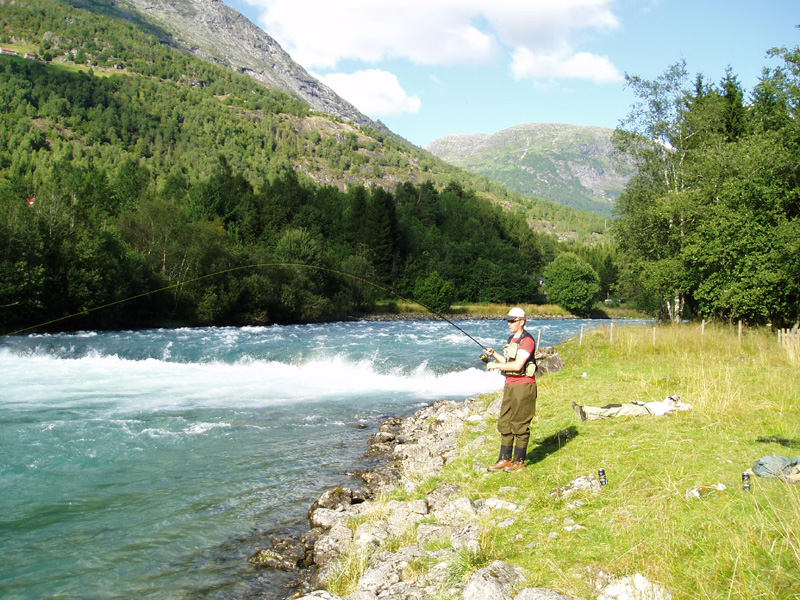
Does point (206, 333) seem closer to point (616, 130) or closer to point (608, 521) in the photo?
point (616, 130)

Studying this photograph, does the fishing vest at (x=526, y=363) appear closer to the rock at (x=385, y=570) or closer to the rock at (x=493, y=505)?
the rock at (x=493, y=505)

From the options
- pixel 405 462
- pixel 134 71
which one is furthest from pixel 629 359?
pixel 134 71

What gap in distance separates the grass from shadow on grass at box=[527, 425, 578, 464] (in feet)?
0.11

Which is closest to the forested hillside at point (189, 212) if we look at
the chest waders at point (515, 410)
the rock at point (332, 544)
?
the rock at point (332, 544)

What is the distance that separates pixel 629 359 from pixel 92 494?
1402 centimetres

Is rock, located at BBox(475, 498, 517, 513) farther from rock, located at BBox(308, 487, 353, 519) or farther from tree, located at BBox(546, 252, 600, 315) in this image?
tree, located at BBox(546, 252, 600, 315)

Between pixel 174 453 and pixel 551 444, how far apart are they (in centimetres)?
736

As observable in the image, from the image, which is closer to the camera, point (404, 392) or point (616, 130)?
point (404, 392)

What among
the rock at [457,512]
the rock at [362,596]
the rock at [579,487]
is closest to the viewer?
the rock at [362,596]

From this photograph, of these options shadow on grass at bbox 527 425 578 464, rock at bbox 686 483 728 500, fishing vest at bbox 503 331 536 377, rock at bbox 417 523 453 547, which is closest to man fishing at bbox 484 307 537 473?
fishing vest at bbox 503 331 536 377

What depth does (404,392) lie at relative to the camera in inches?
778

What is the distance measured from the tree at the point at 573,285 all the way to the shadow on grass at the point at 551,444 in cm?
7968

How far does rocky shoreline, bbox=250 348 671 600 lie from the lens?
14.4 feet

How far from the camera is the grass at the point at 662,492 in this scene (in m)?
4.06
